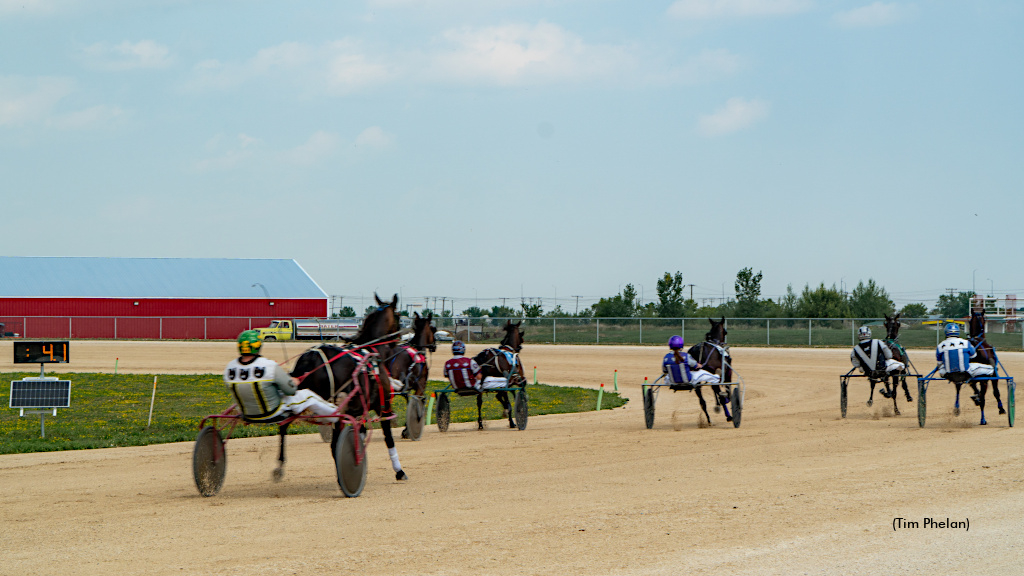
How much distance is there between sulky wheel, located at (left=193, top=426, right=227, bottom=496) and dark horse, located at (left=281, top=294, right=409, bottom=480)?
2.93 ft

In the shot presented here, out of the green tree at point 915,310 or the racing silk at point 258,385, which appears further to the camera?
the green tree at point 915,310

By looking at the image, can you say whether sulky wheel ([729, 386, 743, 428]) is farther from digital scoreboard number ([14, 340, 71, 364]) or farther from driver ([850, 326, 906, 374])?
digital scoreboard number ([14, 340, 71, 364])

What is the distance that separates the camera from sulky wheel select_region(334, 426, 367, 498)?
32.8 feet

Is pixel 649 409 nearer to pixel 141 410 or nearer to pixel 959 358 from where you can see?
pixel 959 358

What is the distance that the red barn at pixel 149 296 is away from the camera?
62750mm

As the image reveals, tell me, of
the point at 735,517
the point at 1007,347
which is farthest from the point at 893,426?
the point at 1007,347

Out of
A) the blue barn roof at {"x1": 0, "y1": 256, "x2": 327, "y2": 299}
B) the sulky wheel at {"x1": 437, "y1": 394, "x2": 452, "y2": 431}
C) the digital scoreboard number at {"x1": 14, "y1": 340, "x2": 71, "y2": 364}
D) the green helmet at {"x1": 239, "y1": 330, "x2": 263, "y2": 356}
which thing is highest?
the blue barn roof at {"x1": 0, "y1": 256, "x2": 327, "y2": 299}

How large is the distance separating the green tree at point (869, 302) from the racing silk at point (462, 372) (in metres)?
64.3

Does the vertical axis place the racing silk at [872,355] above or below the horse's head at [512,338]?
below

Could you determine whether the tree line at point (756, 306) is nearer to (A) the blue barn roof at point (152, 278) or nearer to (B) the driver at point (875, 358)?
(A) the blue barn roof at point (152, 278)

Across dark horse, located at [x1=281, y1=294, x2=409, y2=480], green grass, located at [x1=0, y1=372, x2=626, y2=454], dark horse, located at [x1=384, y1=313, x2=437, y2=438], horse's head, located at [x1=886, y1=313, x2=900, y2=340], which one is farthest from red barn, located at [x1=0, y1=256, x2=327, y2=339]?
dark horse, located at [x1=281, y1=294, x2=409, y2=480]

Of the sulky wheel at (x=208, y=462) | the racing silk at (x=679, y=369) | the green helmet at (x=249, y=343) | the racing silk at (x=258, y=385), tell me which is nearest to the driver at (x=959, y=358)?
the racing silk at (x=679, y=369)

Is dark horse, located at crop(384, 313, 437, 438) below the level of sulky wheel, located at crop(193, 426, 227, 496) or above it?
above

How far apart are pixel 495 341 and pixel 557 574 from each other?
50.2 metres
